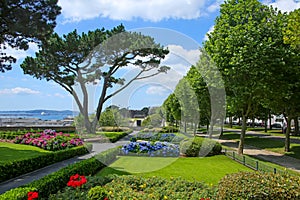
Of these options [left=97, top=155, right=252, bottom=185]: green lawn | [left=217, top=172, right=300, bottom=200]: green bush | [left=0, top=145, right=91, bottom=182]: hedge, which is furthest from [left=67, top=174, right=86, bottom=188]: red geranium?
[left=0, top=145, right=91, bottom=182]: hedge

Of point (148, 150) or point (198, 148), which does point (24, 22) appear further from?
point (198, 148)

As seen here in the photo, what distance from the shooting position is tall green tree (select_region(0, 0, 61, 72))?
13.7 meters

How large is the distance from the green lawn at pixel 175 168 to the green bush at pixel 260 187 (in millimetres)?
4400

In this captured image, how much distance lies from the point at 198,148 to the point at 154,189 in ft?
31.4

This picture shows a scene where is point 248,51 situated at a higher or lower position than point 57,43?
lower

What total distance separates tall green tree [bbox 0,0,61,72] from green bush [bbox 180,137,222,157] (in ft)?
33.8

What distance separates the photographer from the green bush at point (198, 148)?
16297 millimetres

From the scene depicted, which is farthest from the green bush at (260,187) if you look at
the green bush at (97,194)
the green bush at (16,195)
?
the green bush at (16,195)

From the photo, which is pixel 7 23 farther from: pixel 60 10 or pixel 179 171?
pixel 179 171

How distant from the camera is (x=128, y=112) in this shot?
13.4m

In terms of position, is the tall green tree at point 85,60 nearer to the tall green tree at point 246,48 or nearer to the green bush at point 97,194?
the tall green tree at point 246,48

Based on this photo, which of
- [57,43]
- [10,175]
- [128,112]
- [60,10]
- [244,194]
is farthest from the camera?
[57,43]

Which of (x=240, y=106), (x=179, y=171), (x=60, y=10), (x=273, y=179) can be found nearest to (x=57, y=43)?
(x=60, y=10)

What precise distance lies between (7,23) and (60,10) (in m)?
3.17
